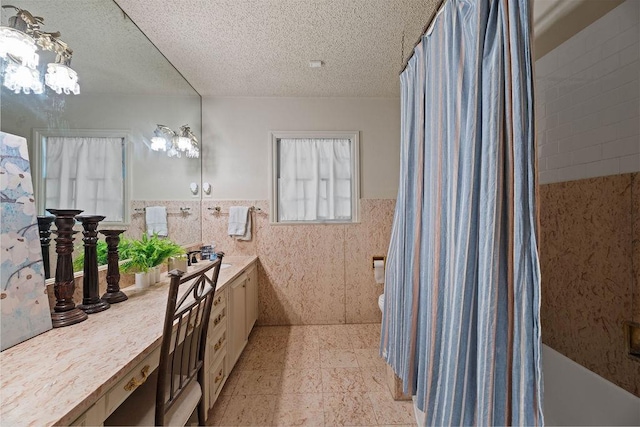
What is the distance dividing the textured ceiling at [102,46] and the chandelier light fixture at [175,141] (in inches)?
12.6

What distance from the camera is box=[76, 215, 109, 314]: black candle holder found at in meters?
1.21

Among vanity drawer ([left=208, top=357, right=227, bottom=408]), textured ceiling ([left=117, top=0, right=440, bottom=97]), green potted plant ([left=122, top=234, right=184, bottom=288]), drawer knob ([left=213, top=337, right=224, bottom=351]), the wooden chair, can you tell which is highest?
textured ceiling ([left=117, top=0, right=440, bottom=97])

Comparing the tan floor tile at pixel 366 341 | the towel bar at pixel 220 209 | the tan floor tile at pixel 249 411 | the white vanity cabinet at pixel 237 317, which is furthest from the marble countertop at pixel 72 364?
the tan floor tile at pixel 366 341

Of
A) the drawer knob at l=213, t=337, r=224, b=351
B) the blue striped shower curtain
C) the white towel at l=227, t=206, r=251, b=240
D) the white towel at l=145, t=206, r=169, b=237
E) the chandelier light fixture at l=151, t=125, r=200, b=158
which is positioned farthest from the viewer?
the white towel at l=227, t=206, r=251, b=240

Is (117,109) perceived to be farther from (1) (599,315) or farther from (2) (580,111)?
→ (1) (599,315)

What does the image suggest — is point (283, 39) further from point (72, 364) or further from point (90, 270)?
point (72, 364)

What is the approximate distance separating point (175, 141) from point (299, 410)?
7.68 feet

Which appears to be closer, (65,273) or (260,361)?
(65,273)

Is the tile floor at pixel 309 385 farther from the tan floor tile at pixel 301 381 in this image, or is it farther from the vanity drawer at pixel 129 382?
the vanity drawer at pixel 129 382

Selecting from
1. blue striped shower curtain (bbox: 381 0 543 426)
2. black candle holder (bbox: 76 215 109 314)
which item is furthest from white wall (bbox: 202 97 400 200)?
blue striped shower curtain (bbox: 381 0 543 426)

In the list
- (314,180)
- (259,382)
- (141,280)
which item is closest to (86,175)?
(141,280)

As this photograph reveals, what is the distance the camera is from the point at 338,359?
2174mm

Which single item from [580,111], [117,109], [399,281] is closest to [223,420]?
[399,281]

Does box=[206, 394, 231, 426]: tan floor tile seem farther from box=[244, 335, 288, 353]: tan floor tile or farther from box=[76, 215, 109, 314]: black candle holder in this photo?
box=[76, 215, 109, 314]: black candle holder
